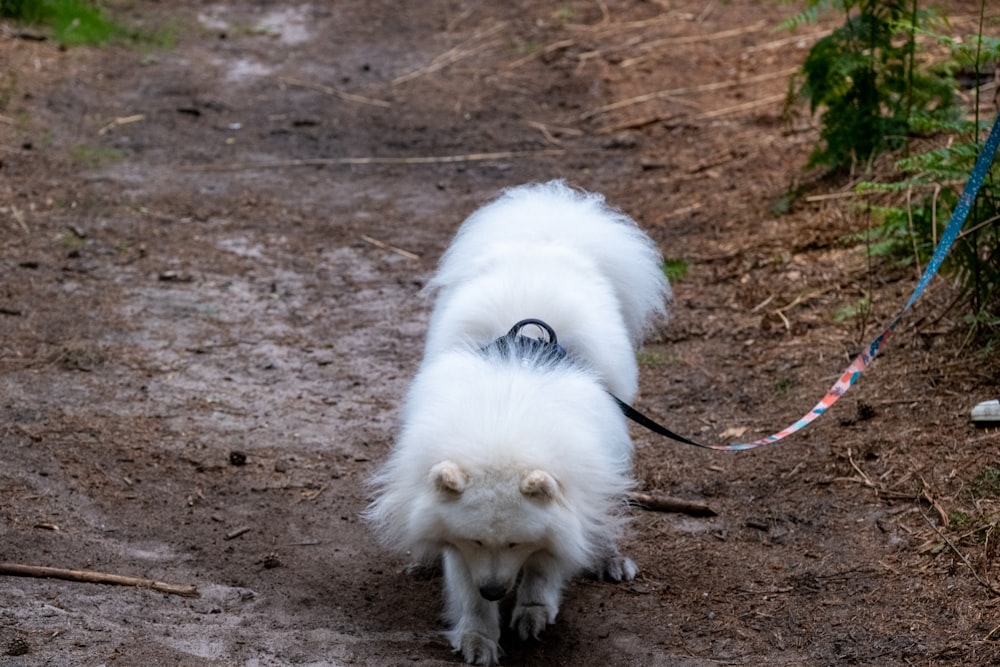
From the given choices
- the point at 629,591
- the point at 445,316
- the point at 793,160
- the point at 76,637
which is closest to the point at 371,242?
the point at 793,160

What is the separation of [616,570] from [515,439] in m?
1.17

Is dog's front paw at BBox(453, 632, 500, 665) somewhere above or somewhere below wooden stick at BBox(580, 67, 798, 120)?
above

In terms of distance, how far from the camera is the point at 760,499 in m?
5.25

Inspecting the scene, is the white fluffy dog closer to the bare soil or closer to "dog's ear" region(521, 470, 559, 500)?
"dog's ear" region(521, 470, 559, 500)

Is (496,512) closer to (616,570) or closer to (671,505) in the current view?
(616,570)

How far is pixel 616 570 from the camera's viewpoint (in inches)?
185

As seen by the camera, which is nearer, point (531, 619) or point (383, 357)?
point (531, 619)

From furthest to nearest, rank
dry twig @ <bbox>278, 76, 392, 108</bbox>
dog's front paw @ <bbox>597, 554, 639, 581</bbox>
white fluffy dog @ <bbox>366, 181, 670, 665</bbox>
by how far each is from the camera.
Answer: dry twig @ <bbox>278, 76, 392, 108</bbox> < dog's front paw @ <bbox>597, 554, 639, 581</bbox> < white fluffy dog @ <bbox>366, 181, 670, 665</bbox>

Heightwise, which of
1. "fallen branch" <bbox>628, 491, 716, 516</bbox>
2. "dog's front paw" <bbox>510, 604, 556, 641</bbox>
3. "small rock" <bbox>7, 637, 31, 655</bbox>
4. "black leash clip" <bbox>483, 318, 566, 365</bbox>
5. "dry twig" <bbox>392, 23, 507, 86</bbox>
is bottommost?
"dry twig" <bbox>392, 23, 507, 86</bbox>

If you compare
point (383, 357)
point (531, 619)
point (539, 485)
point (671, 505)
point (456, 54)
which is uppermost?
point (539, 485)

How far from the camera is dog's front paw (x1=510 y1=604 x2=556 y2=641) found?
4.23m

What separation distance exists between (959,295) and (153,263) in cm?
518

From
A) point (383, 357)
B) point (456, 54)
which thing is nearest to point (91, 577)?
point (383, 357)

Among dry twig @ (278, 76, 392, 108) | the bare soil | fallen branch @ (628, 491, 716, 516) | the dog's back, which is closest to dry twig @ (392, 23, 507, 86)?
the bare soil
